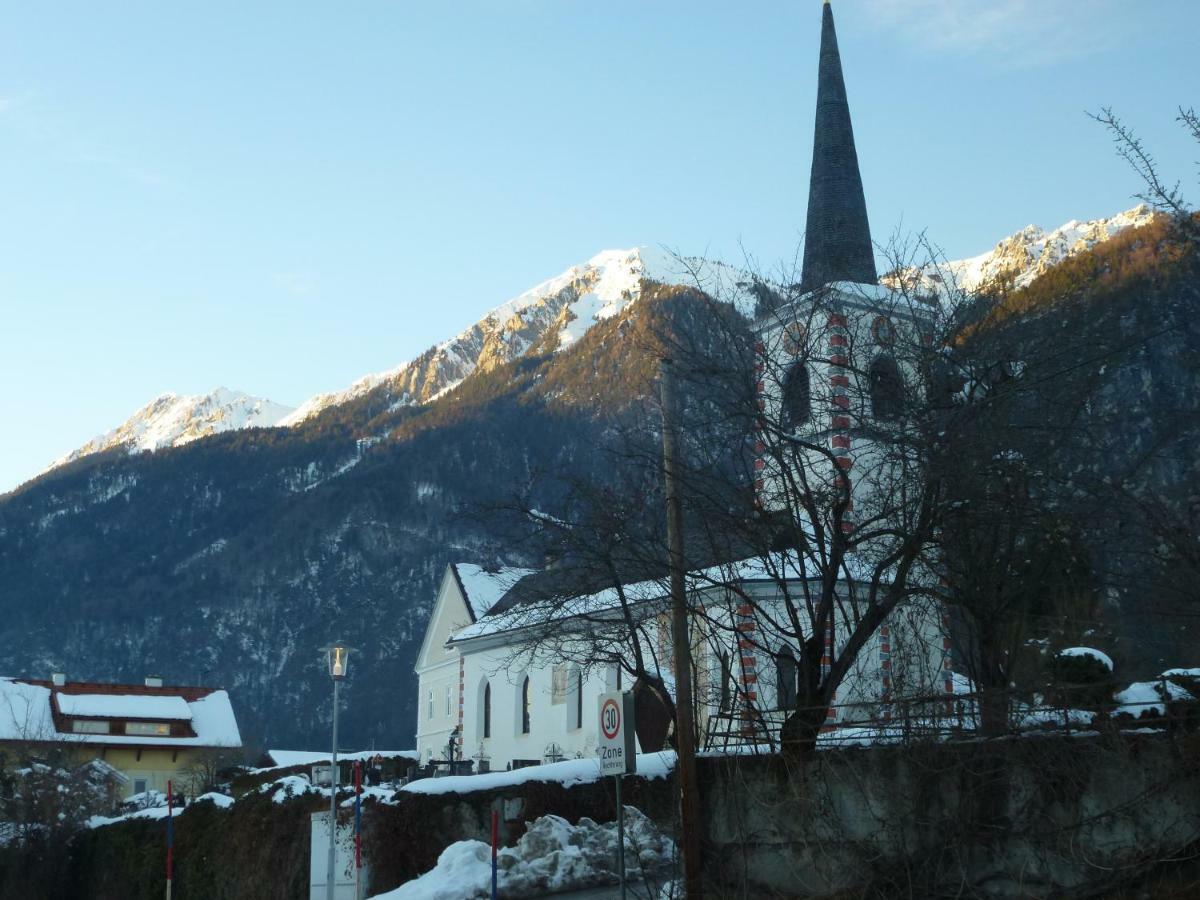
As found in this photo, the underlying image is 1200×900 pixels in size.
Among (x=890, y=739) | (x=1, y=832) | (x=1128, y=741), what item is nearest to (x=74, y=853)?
(x=1, y=832)

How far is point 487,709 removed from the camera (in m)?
59.3

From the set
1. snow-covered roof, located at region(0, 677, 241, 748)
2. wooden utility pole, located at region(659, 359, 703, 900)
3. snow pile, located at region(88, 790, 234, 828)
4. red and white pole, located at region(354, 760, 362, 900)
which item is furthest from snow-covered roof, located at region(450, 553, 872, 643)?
snow-covered roof, located at region(0, 677, 241, 748)

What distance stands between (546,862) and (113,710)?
63106mm

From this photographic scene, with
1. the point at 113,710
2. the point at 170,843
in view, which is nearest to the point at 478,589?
the point at 113,710

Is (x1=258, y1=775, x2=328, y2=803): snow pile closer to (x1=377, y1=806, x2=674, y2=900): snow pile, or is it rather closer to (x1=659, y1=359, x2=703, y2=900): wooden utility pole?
(x1=377, y1=806, x2=674, y2=900): snow pile

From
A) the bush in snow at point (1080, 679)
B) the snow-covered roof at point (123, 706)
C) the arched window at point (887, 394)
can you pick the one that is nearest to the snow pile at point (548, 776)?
the arched window at point (887, 394)

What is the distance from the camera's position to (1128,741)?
15180 mm

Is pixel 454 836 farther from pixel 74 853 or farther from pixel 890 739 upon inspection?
pixel 74 853

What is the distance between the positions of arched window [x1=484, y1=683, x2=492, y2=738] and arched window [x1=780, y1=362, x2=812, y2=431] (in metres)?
38.1

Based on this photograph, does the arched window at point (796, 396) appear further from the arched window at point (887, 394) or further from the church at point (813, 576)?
the arched window at point (887, 394)

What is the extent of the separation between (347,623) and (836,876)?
168839mm

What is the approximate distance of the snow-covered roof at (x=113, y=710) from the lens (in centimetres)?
7831

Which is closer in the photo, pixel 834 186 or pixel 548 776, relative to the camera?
pixel 548 776

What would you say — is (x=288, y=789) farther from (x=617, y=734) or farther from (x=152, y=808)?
(x=617, y=734)
